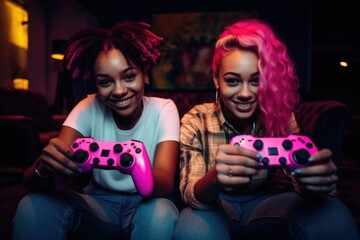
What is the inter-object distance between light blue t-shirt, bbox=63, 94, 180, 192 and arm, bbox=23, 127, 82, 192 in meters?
0.22

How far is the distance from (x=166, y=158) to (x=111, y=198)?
0.23 metres

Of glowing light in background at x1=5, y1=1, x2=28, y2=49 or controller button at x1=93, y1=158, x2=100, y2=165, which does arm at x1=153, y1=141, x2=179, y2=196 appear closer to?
controller button at x1=93, y1=158, x2=100, y2=165

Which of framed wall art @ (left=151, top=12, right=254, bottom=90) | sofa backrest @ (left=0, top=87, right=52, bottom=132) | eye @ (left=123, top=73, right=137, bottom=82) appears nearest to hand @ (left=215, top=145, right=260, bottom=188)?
eye @ (left=123, top=73, right=137, bottom=82)

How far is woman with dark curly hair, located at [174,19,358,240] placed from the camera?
678 mm

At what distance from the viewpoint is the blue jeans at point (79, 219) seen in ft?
2.54

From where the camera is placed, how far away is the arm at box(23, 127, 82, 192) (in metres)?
0.75

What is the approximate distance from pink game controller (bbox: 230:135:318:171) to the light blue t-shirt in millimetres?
340

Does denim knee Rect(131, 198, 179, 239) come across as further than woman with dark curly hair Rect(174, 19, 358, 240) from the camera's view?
Yes

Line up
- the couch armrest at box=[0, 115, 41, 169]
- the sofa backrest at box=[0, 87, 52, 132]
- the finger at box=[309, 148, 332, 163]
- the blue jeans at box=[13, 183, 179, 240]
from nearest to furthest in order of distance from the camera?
the finger at box=[309, 148, 332, 163] < the blue jeans at box=[13, 183, 179, 240] < the couch armrest at box=[0, 115, 41, 169] < the sofa backrest at box=[0, 87, 52, 132]

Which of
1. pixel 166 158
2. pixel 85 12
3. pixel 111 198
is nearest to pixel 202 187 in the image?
pixel 166 158

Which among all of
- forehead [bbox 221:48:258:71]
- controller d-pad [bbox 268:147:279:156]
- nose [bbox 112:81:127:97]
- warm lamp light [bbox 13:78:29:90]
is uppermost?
warm lamp light [bbox 13:78:29:90]

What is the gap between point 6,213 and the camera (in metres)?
1.76

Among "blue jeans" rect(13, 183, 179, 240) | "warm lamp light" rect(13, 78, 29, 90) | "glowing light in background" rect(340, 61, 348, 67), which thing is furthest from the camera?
"glowing light in background" rect(340, 61, 348, 67)

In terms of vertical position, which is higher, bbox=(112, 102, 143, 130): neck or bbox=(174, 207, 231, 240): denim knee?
bbox=(112, 102, 143, 130): neck
